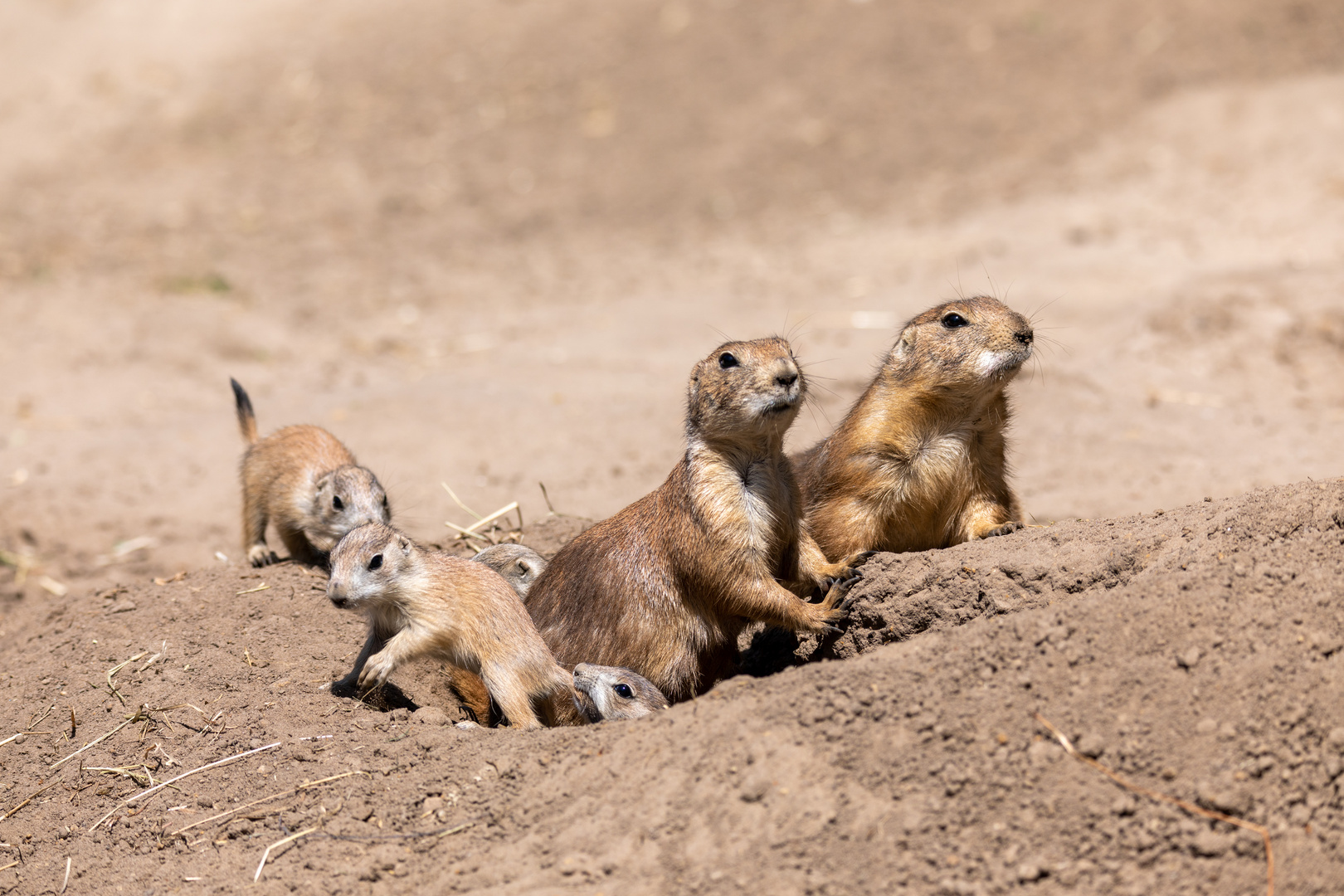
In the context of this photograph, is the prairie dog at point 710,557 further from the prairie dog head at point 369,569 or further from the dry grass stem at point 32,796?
the dry grass stem at point 32,796

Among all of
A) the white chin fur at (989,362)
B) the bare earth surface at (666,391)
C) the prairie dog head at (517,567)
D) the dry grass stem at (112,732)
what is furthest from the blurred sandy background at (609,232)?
the dry grass stem at (112,732)

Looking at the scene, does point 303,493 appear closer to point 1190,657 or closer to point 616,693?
point 616,693

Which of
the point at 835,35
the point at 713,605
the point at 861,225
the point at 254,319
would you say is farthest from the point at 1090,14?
the point at 713,605

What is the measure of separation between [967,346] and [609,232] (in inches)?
434

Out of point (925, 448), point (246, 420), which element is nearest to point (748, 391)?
point (925, 448)

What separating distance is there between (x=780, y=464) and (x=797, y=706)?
60.7 inches

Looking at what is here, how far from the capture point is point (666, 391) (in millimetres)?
11289

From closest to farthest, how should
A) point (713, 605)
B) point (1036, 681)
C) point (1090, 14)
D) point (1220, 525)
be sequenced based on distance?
point (1036, 681) → point (1220, 525) → point (713, 605) → point (1090, 14)

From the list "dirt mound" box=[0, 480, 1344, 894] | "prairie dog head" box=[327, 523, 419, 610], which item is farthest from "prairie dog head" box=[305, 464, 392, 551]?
"dirt mound" box=[0, 480, 1344, 894]

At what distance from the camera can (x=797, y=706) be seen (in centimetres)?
424

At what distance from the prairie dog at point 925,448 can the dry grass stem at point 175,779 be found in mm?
2841

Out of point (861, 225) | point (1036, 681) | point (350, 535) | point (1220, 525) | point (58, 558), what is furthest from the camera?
point (861, 225)

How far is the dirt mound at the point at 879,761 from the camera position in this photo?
3.58 m

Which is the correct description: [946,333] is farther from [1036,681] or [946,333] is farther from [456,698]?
[456,698]
